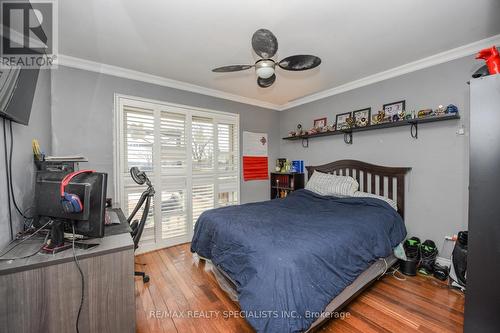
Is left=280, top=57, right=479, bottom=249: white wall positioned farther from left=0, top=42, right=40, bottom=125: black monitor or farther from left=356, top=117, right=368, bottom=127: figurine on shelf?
→ left=0, top=42, right=40, bottom=125: black monitor

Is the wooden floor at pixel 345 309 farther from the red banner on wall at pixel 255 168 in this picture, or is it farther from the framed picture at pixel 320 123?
the framed picture at pixel 320 123

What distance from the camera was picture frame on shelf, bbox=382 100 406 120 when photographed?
108 inches

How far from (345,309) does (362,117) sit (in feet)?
8.29

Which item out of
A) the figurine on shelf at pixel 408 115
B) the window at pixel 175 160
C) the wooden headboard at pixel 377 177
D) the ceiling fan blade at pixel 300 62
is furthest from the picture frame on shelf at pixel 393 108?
the window at pixel 175 160

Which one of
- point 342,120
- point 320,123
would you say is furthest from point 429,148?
point 320,123

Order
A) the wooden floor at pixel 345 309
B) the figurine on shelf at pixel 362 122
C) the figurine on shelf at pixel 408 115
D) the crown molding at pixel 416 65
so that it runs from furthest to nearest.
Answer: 1. the figurine on shelf at pixel 362 122
2. the figurine on shelf at pixel 408 115
3. the crown molding at pixel 416 65
4. the wooden floor at pixel 345 309

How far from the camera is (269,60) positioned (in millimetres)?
1886

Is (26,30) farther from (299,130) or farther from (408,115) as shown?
(408,115)

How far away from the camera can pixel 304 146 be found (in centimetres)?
404

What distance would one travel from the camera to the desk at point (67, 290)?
1.05 meters

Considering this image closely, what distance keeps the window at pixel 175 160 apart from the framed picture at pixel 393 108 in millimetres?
2345

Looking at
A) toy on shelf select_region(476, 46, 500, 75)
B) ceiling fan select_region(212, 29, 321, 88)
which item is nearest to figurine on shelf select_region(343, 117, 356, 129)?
ceiling fan select_region(212, 29, 321, 88)

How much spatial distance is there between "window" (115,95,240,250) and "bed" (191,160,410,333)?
104cm

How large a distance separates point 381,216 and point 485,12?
1.98 m
